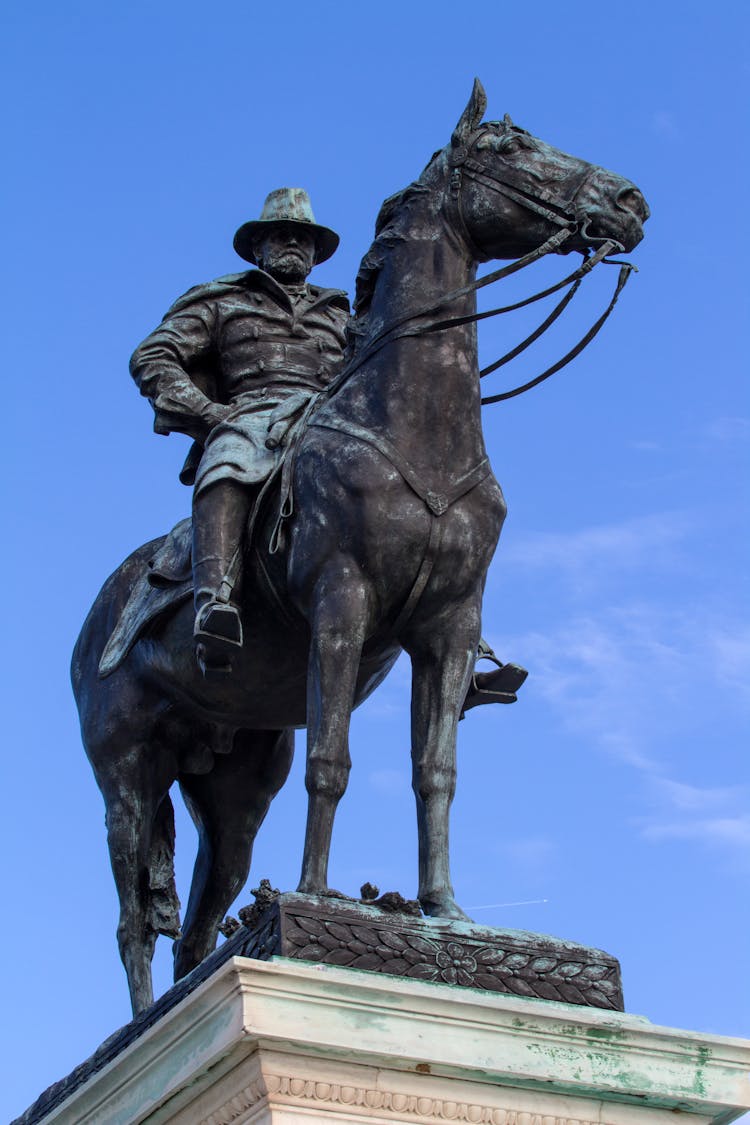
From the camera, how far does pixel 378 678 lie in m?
11.2

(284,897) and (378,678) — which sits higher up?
(378,678)

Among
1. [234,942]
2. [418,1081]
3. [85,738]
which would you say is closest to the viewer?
[418,1081]

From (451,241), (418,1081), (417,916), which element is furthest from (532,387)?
(418,1081)

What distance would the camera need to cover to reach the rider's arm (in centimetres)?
1184

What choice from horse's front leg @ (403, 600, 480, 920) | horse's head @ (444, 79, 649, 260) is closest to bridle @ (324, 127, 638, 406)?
horse's head @ (444, 79, 649, 260)

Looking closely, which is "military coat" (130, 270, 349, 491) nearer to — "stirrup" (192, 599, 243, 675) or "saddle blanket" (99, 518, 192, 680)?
"saddle blanket" (99, 518, 192, 680)

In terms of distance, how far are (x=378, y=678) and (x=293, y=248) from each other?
2.84 m

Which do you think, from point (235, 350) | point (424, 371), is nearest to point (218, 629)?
point (424, 371)

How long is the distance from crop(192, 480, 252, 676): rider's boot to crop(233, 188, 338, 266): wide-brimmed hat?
2370 millimetres

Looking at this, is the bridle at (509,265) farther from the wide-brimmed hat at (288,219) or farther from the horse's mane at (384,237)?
the wide-brimmed hat at (288,219)

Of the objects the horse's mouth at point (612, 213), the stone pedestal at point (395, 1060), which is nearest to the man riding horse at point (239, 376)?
the horse's mouth at point (612, 213)

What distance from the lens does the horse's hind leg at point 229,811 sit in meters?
12.2

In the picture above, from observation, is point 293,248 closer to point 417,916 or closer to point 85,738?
point 85,738

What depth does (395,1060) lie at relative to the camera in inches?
342
